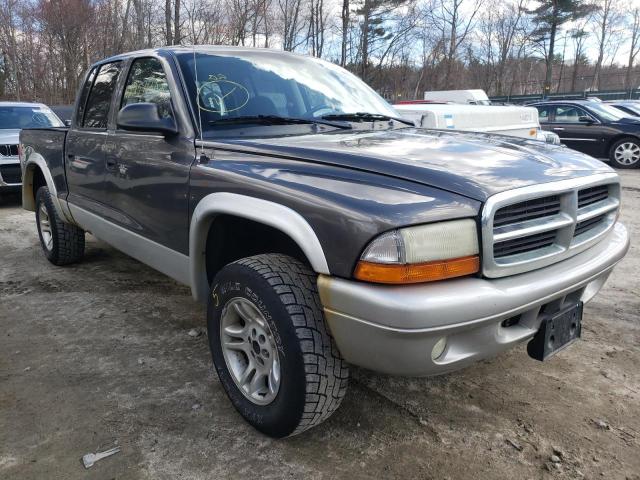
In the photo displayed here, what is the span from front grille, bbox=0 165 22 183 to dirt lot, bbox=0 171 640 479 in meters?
5.22

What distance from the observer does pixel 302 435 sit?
2430 millimetres

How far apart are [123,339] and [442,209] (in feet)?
8.00

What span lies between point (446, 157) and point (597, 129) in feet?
37.8

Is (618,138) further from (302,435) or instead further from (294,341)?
(294,341)

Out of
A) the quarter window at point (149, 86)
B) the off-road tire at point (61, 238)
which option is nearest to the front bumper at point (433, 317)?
the quarter window at point (149, 86)

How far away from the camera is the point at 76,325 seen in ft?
12.0

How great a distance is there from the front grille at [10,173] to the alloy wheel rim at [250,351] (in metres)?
7.19

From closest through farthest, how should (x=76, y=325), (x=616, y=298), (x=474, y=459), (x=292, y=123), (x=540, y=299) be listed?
(x=540, y=299) < (x=474, y=459) < (x=292, y=123) < (x=76, y=325) < (x=616, y=298)

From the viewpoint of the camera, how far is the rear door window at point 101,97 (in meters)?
3.81

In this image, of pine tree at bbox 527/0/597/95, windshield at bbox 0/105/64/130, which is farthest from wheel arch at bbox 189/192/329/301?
pine tree at bbox 527/0/597/95

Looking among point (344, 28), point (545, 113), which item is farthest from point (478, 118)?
point (344, 28)

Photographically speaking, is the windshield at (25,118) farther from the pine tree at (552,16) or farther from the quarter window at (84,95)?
the pine tree at (552,16)

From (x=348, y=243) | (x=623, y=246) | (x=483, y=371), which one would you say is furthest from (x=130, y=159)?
(x=623, y=246)

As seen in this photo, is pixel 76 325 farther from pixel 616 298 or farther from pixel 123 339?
pixel 616 298
